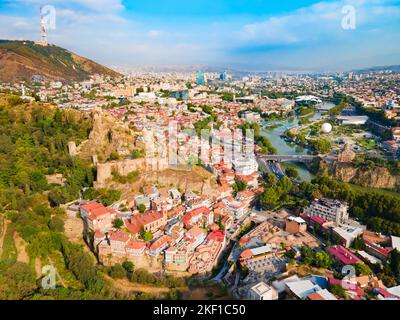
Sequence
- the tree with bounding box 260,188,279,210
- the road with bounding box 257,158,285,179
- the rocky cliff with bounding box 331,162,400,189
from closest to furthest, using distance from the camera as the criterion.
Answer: the tree with bounding box 260,188,279,210, the rocky cliff with bounding box 331,162,400,189, the road with bounding box 257,158,285,179

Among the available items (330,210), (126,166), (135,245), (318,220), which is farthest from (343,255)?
(126,166)

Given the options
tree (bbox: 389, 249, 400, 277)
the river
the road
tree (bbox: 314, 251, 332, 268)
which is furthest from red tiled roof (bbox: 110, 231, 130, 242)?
the river

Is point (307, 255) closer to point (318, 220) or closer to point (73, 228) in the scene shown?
point (318, 220)

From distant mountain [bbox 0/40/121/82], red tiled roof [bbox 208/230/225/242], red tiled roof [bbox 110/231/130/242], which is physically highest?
distant mountain [bbox 0/40/121/82]

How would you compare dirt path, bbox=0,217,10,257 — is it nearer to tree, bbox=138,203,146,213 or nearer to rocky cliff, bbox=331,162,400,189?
tree, bbox=138,203,146,213

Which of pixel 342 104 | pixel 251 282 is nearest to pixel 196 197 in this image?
pixel 251 282

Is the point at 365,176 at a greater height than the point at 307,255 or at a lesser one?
greater

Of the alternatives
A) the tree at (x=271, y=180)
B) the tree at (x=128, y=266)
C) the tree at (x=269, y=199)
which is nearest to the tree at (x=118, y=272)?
the tree at (x=128, y=266)
